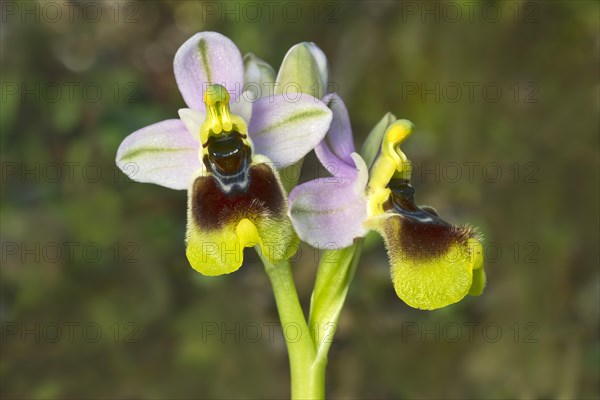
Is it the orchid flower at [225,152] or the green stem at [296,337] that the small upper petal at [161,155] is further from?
the green stem at [296,337]

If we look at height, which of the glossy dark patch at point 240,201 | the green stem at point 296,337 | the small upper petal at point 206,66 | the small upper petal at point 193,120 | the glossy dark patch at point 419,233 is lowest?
the green stem at point 296,337

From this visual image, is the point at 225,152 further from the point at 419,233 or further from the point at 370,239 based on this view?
Answer: the point at 370,239

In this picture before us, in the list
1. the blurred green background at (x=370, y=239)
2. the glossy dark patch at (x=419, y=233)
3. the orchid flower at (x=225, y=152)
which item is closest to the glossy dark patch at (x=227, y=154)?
the orchid flower at (x=225, y=152)

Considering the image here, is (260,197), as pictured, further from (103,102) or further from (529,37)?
(529,37)

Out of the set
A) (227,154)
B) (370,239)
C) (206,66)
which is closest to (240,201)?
(227,154)

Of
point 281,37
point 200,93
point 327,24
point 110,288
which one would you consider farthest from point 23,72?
point 200,93

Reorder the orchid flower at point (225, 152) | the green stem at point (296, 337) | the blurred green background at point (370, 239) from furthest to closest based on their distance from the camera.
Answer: the blurred green background at point (370, 239)
the green stem at point (296, 337)
the orchid flower at point (225, 152)
